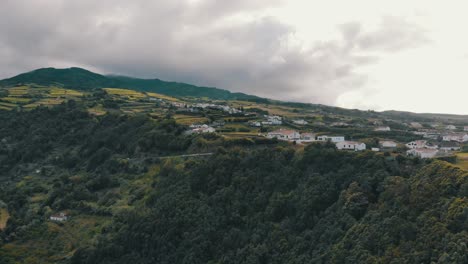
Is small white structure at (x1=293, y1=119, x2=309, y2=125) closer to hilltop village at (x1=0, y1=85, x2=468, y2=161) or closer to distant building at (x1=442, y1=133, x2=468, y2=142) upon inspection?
hilltop village at (x1=0, y1=85, x2=468, y2=161)

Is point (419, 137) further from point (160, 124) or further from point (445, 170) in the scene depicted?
point (160, 124)

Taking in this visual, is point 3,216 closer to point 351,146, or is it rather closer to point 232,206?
point 232,206

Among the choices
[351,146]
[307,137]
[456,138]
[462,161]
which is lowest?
[351,146]

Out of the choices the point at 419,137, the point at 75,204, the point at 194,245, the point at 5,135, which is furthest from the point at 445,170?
the point at 5,135

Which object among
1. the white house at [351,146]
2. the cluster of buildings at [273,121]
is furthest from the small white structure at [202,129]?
the white house at [351,146]

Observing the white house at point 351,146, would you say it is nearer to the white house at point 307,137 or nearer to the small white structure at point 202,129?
the white house at point 307,137

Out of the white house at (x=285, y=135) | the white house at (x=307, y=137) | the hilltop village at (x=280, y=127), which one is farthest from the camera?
the white house at (x=285, y=135)

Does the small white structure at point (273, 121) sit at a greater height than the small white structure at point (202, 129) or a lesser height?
greater

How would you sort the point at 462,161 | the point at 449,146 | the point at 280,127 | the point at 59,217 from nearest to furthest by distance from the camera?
the point at 462,161 < the point at 59,217 < the point at 449,146 < the point at 280,127

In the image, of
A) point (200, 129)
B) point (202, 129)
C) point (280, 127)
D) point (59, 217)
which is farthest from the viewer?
point (280, 127)

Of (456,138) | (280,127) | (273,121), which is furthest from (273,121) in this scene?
(456,138)
